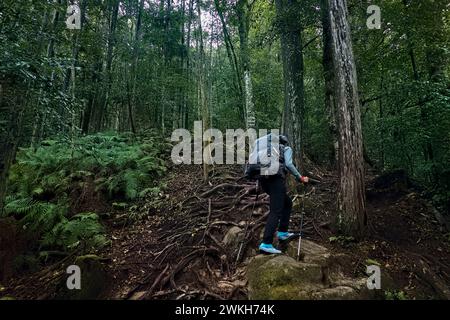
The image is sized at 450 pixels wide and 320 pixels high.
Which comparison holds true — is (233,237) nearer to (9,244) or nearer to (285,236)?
(285,236)

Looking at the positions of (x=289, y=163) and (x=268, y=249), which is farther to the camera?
(x=289, y=163)

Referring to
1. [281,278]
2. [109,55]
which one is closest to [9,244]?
[281,278]

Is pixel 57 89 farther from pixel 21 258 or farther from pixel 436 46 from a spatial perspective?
pixel 436 46

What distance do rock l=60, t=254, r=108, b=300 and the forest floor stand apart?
0.54ft

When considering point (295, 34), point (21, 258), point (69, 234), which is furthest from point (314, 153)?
point (21, 258)

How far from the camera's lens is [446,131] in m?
6.57

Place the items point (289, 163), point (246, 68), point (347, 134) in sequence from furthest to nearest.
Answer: point (246, 68), point (347, 134), point (289, 163)

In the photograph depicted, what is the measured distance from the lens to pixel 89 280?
196 inches

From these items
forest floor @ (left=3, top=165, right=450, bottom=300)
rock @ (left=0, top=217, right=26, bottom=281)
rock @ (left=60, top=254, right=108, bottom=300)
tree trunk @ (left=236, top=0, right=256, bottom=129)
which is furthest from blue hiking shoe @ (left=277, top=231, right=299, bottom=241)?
tree trunk @ (left=236, top=0, right=256, bottom=129)

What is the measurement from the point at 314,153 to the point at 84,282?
9.19 m

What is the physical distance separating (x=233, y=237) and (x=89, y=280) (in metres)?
2.62

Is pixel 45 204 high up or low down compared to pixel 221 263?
up

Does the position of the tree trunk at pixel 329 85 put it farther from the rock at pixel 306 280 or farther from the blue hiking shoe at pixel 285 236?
the rock at pixel 306 280

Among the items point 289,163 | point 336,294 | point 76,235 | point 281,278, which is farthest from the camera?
point 76,235
